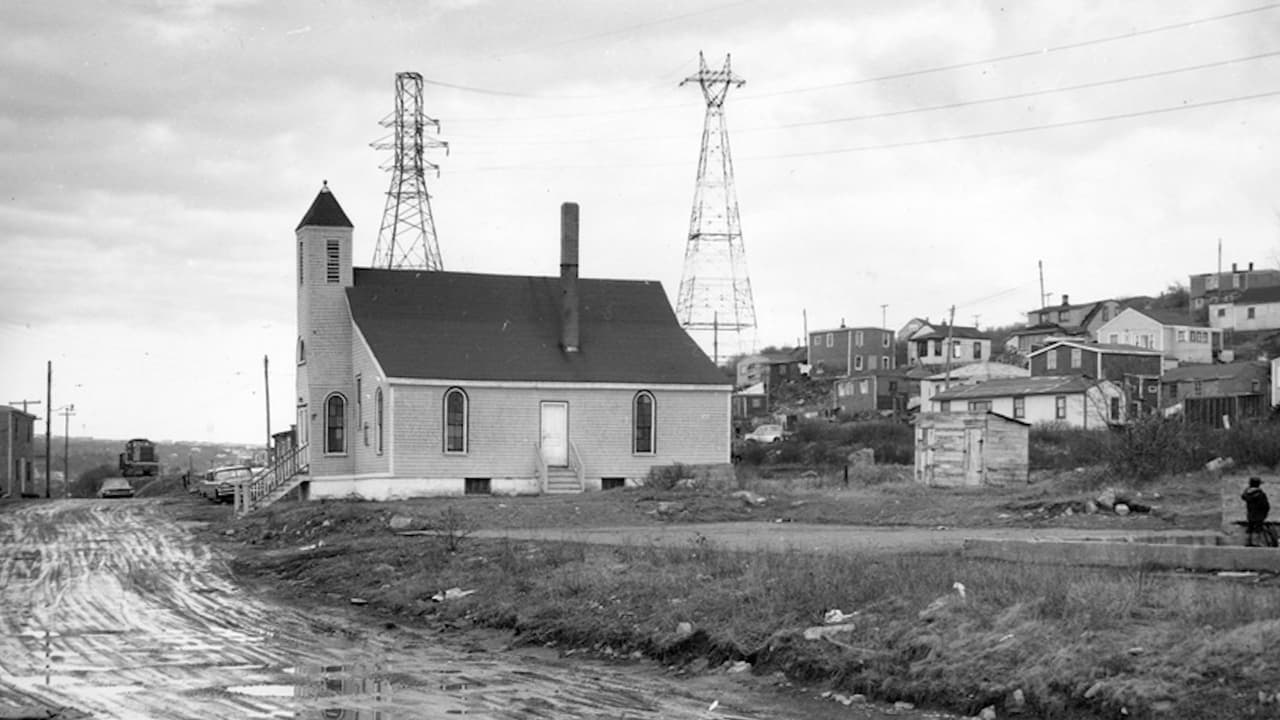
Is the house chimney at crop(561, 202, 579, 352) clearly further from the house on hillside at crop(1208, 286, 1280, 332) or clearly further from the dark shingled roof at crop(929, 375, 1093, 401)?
the house on hillside at crop(1208, 286, 1280, 332)

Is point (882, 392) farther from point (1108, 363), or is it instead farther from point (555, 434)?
point (555, 434)

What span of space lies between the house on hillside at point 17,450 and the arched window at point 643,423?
53606mm

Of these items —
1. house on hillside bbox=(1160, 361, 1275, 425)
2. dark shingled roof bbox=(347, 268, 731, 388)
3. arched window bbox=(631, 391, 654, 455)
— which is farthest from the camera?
house on hillside bbox=(1160, 361, 1275, 425)

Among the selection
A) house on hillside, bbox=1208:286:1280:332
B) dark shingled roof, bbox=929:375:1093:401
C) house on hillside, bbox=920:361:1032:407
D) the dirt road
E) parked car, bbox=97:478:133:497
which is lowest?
parked car, bbox=97:478:133:497

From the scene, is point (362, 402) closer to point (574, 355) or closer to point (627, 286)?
point (574, 355)

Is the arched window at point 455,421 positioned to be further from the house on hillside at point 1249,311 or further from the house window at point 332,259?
the house on hillside at point 1249,311

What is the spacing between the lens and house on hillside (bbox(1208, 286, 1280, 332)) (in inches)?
4279

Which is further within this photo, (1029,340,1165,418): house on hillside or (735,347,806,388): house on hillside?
(735,347,806,388): house on hillside

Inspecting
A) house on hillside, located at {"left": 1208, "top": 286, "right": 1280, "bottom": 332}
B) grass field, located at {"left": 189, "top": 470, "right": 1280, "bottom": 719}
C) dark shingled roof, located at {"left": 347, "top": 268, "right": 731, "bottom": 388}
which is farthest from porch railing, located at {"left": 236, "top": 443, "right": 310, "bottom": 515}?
house on hillside, located at {"left": 1208, "top": 286, "right": 1280, "bottom": 332}

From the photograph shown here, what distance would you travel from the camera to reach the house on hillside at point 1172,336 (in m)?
102

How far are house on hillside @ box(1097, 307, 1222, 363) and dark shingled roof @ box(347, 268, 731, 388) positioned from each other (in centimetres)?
6273

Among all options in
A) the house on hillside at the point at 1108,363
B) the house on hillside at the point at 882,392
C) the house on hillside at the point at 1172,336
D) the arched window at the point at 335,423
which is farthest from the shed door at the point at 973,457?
the house on hillside at the point at 1172,336

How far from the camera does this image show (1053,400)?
80.2 m

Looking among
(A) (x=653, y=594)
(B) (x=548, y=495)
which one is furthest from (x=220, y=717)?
(B) (x=548, y=495)
